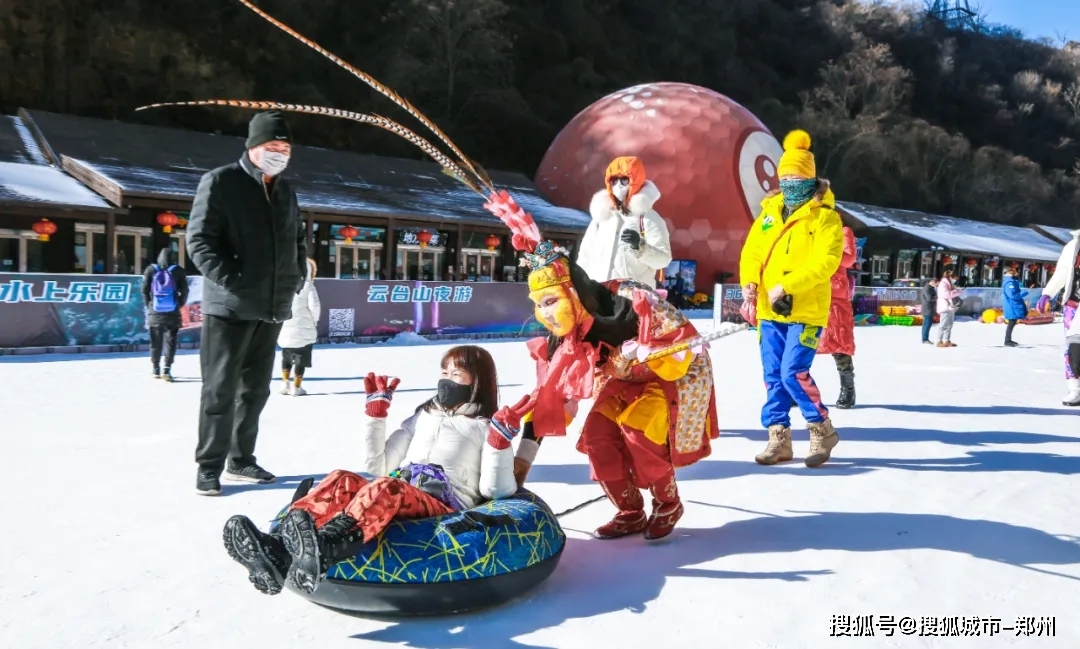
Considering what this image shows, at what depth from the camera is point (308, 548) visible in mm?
2219

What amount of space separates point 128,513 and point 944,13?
77.9 m

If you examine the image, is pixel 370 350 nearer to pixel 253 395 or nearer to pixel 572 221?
pixel 253 395

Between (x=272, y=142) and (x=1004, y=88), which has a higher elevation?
(x=1004, y=88)

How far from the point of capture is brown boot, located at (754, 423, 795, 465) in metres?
4.76

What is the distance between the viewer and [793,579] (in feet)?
9.82

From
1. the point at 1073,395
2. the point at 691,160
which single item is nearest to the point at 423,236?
Answer: the point at 691,160

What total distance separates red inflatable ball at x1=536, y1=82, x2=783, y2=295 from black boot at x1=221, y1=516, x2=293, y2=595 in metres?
18.5

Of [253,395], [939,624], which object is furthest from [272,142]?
[939,624]

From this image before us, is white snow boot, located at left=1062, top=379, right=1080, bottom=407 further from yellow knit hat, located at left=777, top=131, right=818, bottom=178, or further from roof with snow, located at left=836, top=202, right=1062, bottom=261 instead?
roof with snow, located at left=836, top=202, right=1062, bottom=261

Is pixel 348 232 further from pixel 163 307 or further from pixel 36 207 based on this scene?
pixel 163 307

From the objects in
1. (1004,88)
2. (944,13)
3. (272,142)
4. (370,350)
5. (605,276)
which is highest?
(944,13)

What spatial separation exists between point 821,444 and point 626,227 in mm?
1621

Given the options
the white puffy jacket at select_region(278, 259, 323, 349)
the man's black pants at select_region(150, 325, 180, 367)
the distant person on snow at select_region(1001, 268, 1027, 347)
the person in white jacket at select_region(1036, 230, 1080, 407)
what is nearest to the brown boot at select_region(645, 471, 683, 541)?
the white puffy jacket at select_region(278, 259, 323, 349)

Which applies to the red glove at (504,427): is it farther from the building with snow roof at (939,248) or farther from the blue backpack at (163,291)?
the building with snow roof at (939,248)
